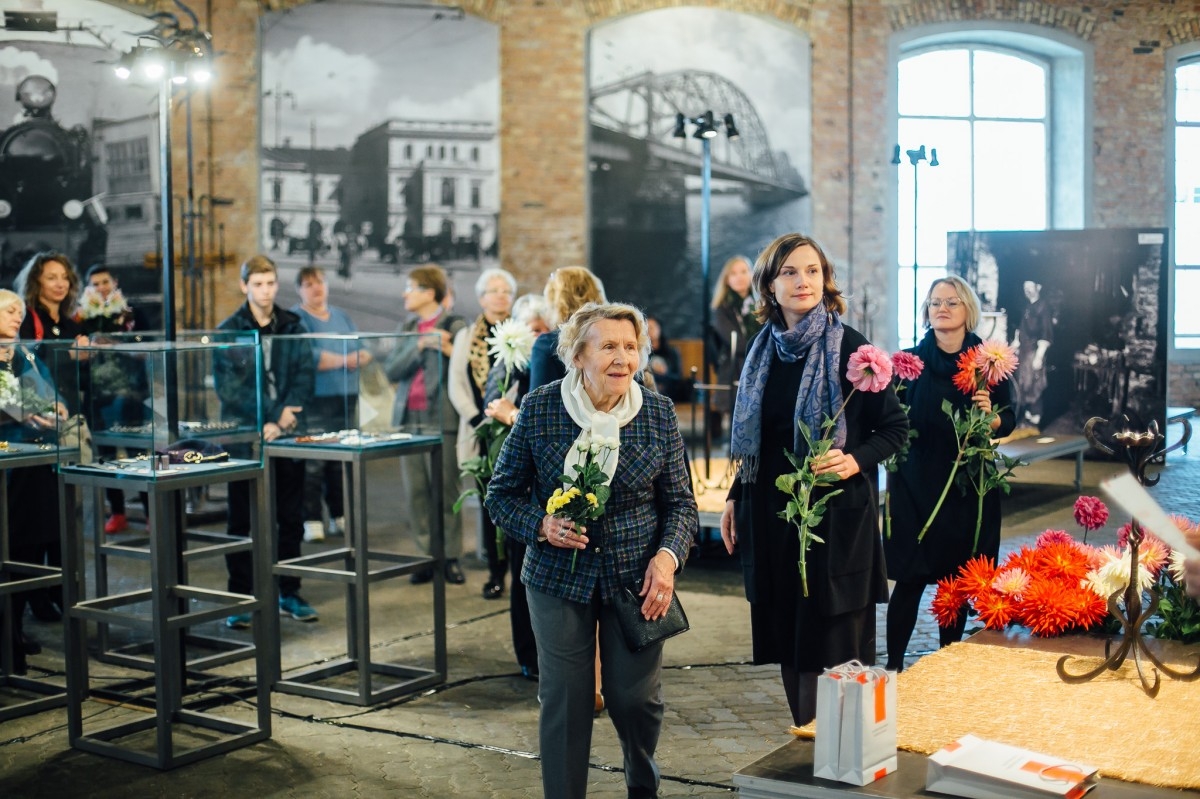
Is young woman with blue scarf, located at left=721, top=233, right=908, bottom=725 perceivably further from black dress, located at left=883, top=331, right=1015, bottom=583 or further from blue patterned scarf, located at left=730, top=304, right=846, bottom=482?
black dress, located at left=883, top=331, right=1015, bottom=583

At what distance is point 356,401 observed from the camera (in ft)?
17.7

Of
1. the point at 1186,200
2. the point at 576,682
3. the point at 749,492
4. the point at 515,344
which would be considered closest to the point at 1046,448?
the point at 515,344

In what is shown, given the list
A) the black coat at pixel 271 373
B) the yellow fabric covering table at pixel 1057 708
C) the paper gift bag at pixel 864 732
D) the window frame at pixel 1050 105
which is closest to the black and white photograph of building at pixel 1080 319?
the window frame at pixel 1050 105

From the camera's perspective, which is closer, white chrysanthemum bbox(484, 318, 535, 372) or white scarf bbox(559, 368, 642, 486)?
white scarf bbox(559, 368, 642, 486)

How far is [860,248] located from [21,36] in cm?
890

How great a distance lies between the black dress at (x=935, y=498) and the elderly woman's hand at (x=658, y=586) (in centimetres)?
179

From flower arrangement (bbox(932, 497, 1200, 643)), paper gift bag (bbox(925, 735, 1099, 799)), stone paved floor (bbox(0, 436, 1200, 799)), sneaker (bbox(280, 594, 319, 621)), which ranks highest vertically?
flower arrangement (bbox(932, 497, 1200, 643))

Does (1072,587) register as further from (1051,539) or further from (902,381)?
(902,381)

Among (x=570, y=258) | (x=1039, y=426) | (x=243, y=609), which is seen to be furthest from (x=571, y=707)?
(x=570, y=258)

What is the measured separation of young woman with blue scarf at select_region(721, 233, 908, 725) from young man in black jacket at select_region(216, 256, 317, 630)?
1980 millimetres

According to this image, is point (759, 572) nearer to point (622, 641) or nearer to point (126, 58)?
point (622, 641)

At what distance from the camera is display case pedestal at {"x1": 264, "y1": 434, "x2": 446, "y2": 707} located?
17.2 ft

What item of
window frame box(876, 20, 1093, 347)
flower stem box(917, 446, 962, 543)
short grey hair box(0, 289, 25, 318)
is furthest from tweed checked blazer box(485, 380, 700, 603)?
window frame box(876, 20, 1093, 347)

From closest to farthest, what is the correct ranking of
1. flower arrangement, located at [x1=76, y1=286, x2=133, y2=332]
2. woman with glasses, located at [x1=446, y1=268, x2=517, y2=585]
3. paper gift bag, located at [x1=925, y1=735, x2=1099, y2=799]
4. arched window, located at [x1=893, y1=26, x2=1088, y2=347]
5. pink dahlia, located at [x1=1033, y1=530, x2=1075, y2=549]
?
paper gift bag, located at [x1=925, y1=735, x2=1099, y2=799] → pink dahlia, located at [x1=1033, y1=530, x2=1075, y2=549] → woman with glasses, located at [x1=446, y1=268, x2=517, y2=585] → flower arrangement, located at [x1=76, y1=286, x2=133, y2=332] → arched window, located at [x1=893, y1=26, x2=1088, y2=347]
